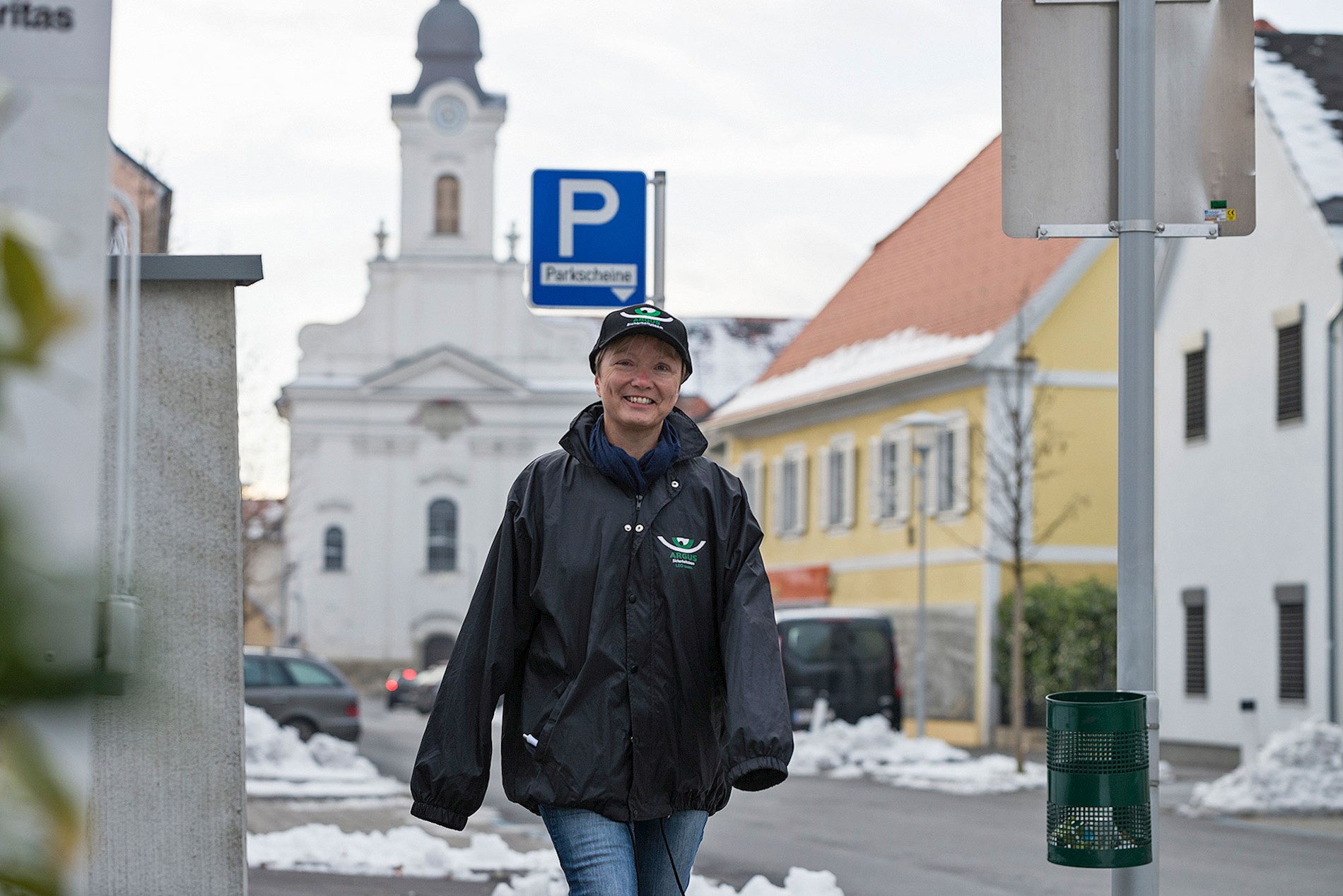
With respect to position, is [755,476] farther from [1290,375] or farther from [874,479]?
[1290,375]

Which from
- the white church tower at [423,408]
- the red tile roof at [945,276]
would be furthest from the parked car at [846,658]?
the white church tower at [423,408]

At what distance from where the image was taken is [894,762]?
83.0 ft

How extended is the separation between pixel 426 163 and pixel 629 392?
66628mm

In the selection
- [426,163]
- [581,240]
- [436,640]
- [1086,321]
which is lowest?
[436,640]

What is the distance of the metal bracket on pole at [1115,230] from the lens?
17.4 feet

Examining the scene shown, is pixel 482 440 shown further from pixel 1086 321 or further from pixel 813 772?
pixel 813 772

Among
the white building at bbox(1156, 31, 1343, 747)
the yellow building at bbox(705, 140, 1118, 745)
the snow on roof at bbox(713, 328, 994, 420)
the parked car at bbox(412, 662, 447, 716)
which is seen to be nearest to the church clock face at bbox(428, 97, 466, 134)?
the parked car at bbox(412, 662, 447, 716)

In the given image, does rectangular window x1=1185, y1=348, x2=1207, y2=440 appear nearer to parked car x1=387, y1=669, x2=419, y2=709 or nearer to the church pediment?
parked car x1=387, y1=669, x2=419, y2=709

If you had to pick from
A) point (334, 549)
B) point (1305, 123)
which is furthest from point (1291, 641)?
point (334, 549)

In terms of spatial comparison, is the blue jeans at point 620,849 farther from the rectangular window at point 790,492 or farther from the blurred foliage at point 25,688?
the rectangular window at point 790,492

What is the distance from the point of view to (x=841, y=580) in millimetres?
41188

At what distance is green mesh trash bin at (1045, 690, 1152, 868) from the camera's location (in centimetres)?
501

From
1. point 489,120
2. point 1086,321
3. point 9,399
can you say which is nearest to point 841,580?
point 1086,321

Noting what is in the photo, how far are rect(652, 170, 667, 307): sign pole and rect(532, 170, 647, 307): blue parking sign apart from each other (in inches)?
4.2
